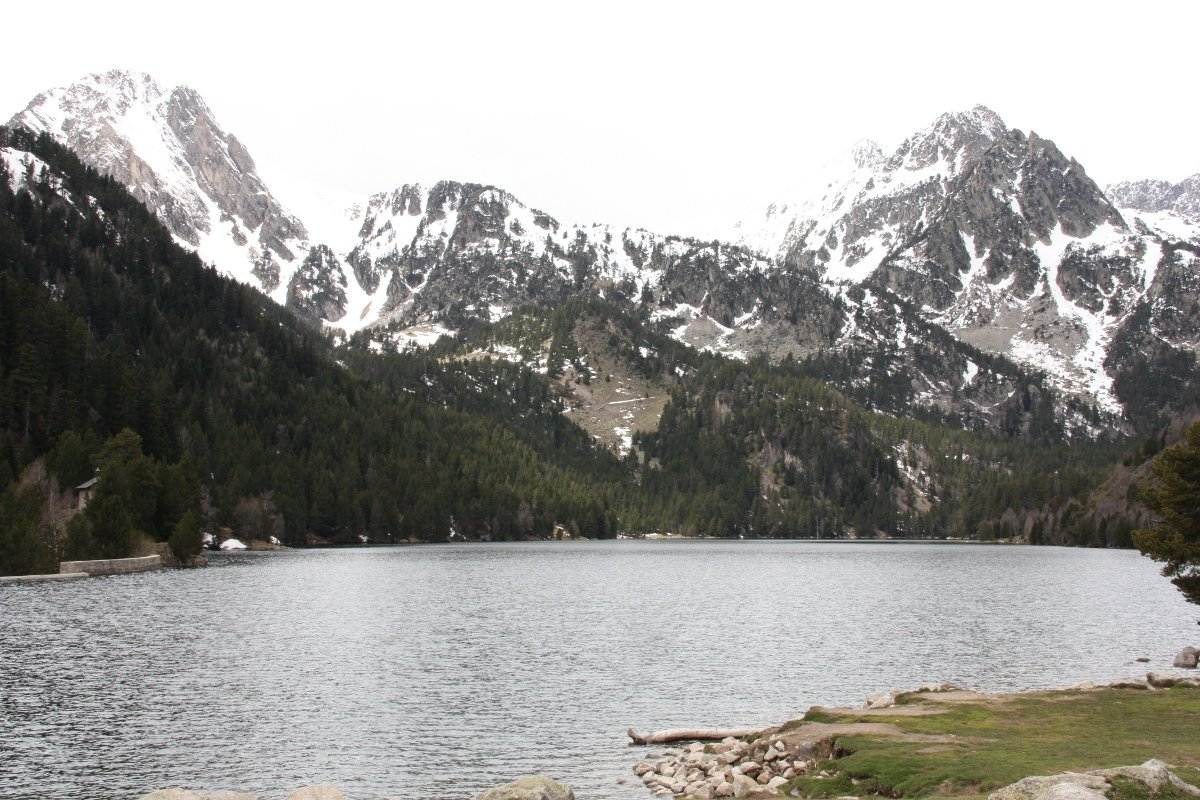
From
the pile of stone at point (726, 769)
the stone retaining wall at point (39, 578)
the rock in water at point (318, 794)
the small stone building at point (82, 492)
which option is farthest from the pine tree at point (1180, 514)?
the small stone building at point (82, 492)

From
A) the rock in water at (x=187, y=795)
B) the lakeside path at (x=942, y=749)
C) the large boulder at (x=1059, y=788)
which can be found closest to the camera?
the large boulder at (x=1059, y=788)

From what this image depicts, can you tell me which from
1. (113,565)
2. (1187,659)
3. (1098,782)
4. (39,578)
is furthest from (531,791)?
(113,565)

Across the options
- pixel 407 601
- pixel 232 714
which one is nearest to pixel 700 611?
pixel 407 601

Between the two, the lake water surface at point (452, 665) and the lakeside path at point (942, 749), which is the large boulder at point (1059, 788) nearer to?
the lakeside path at point (942, 749)

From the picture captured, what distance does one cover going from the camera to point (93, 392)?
184m

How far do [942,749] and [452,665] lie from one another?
37.6m

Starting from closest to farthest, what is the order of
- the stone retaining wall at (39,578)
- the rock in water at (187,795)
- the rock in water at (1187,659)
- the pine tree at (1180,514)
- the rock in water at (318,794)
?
the rock in water at (187,795), the rock in water at (318,794), the pine tree at (1180,514), the rock in water at (1187,659), the stone retaining wall at (39,578)

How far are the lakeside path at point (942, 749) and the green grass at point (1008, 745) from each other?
0.14 ft

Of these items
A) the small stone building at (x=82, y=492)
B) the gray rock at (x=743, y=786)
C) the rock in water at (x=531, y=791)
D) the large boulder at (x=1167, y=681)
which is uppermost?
the small stone building at (x=82, y=492)

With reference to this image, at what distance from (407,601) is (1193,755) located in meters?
83.6

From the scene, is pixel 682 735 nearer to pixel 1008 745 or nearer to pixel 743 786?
pixel 743 786

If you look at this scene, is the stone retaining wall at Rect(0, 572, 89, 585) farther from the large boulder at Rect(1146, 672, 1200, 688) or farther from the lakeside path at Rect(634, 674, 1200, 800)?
the large boulder at Rect(1146, 672, 1200, 688)

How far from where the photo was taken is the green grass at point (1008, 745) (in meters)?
35.0

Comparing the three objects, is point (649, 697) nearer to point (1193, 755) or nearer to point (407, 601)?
point (1193, 755)
